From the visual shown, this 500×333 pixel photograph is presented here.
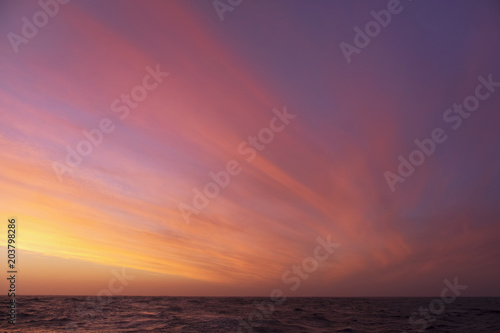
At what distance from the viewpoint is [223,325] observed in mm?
26469

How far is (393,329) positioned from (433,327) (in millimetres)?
3557

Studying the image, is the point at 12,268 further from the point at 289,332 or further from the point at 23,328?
the point at 289,332

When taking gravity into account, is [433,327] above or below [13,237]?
below

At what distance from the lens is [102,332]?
22.1 metres

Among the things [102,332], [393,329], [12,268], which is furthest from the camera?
[393,329]

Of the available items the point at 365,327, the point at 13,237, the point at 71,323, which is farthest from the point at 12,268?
the point at 365,327

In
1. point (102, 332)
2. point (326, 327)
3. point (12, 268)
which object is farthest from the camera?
point (326, 327)

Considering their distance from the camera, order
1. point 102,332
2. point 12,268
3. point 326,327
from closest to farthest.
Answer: point 12,268, point 102,332, point 326,327

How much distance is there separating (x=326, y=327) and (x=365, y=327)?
135 inches

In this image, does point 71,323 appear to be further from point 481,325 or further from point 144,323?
point 481,325

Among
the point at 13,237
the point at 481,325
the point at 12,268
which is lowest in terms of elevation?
the point at 481,325

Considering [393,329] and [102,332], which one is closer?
[102,332]

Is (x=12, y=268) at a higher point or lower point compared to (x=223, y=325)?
higher

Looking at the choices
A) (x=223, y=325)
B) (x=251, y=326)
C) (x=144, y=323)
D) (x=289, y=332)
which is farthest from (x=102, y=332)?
(x=289, y=332)
